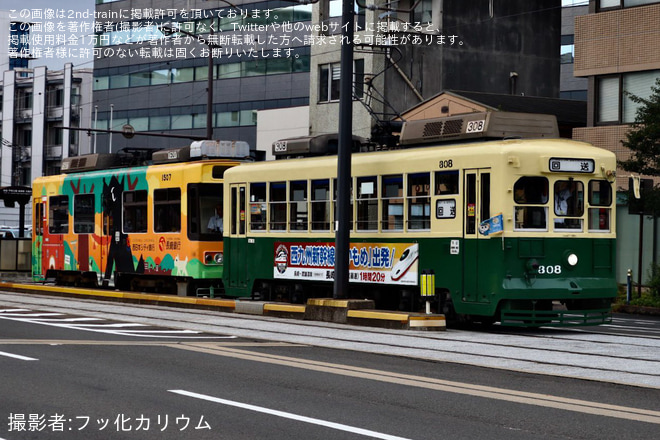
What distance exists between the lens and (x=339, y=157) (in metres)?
19.9

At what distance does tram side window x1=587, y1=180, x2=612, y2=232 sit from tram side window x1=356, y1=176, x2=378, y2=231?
152 inches

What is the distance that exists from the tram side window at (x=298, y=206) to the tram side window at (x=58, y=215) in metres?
10.7

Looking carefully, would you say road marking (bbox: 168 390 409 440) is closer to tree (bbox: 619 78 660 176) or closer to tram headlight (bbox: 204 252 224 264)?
tram headlight (bbox: 204 252 224 264)

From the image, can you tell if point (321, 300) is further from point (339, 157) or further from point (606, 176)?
point (606, 176)

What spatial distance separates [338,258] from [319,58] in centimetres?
2904

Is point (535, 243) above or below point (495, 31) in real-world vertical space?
below

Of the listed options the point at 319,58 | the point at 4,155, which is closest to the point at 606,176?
the point at 319,58

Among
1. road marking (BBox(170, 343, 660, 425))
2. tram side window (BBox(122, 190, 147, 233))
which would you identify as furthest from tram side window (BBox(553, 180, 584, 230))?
tram side window (BBox(122, 190, 147, 233))

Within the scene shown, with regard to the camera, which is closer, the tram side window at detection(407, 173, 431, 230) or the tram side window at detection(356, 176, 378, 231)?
the tram side window at detection(407, 173, 431, 230)

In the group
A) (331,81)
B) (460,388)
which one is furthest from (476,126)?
(331,81)

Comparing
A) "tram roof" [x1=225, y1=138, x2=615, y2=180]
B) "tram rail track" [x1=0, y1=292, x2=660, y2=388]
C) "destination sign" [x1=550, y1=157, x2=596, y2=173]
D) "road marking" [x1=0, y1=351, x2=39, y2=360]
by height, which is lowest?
"tram rail track" [x1=0, y1=292, x2=660, y2=388]

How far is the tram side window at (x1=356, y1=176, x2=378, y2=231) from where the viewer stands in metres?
20.4

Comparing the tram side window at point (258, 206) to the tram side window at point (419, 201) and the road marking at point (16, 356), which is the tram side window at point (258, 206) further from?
the road marking at point (16, 356)

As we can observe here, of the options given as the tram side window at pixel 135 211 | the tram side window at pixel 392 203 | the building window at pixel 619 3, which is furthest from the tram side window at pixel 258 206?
the building window at pixel 619 3
